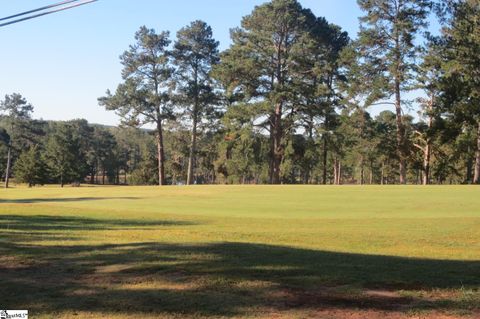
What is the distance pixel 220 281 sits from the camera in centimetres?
654

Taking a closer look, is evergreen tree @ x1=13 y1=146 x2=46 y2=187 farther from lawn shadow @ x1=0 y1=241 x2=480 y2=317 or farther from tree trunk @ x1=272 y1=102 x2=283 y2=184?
lawn shadow @ x1=0 y1=241 x2=480 y2=317

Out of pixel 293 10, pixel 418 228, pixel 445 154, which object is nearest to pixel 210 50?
pixel 293 10

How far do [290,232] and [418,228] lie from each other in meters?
4.04

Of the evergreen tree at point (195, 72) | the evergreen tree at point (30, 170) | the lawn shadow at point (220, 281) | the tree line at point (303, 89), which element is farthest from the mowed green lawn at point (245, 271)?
the evergreen tree at point (30, 170)

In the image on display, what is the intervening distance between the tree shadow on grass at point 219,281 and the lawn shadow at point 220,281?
0.01 m

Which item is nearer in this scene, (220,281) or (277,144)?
(220,281)

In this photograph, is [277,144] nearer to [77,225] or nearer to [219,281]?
[77,225]

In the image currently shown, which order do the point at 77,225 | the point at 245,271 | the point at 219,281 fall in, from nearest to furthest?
1. the point at 219,281
2. the point at 245,271
3. the point at 77,225

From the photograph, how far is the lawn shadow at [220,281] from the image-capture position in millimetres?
5504

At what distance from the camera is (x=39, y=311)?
17.4ft

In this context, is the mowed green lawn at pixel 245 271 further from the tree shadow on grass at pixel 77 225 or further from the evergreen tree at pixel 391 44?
the evergreen tree at pixel 391 44

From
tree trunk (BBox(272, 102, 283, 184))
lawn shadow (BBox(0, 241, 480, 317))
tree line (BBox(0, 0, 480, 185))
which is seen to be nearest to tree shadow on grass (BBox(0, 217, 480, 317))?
lawn shadow (BBox(0, 241, 480, 317))


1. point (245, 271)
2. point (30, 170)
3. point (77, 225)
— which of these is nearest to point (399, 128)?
point (77, 225)

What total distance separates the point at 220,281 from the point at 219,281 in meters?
0.01
